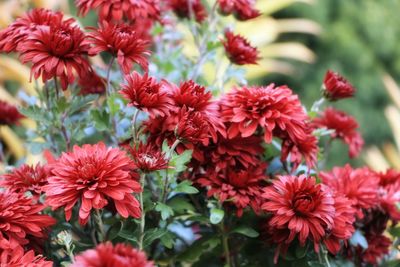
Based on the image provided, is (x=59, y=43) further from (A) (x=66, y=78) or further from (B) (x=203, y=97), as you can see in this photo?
(B) (x=203, y=97)

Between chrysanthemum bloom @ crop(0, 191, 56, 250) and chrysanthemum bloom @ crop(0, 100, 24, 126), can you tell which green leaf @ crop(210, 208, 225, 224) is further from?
chrysanthemum bloom @ crop(0, 100, 24, 126)

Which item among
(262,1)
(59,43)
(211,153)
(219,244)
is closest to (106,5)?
(59,43)

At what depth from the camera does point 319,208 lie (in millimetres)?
734

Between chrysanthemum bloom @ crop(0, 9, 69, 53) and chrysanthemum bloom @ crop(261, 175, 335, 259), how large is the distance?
0.37 meters

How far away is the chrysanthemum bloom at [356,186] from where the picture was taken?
0.87 metres

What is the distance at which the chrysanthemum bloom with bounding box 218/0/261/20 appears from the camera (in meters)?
0.98

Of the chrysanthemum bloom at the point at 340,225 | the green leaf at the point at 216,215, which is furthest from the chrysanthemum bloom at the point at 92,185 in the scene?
the chrysanthemum bloom at the point at 340,225

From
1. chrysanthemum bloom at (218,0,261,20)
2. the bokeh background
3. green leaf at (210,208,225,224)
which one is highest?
chrysanthemum bloom at (218,0,261,20)

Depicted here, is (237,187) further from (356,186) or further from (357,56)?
(357,56)

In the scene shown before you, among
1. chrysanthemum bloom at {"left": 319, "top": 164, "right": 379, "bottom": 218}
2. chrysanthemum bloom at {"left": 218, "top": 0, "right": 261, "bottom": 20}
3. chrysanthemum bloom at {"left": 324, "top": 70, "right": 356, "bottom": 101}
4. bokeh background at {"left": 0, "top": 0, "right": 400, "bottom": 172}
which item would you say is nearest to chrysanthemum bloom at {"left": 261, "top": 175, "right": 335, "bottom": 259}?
Answer: chrysanthemum bloom at {"left": 319, "top": 164, "right": 379, "bottom": 218}

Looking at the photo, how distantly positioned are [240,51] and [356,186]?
0.27 metres

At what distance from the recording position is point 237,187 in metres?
0.81

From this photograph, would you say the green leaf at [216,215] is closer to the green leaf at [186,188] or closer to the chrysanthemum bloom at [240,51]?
the green leaf at [186,188]

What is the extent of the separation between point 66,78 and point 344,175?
1.42 feet
